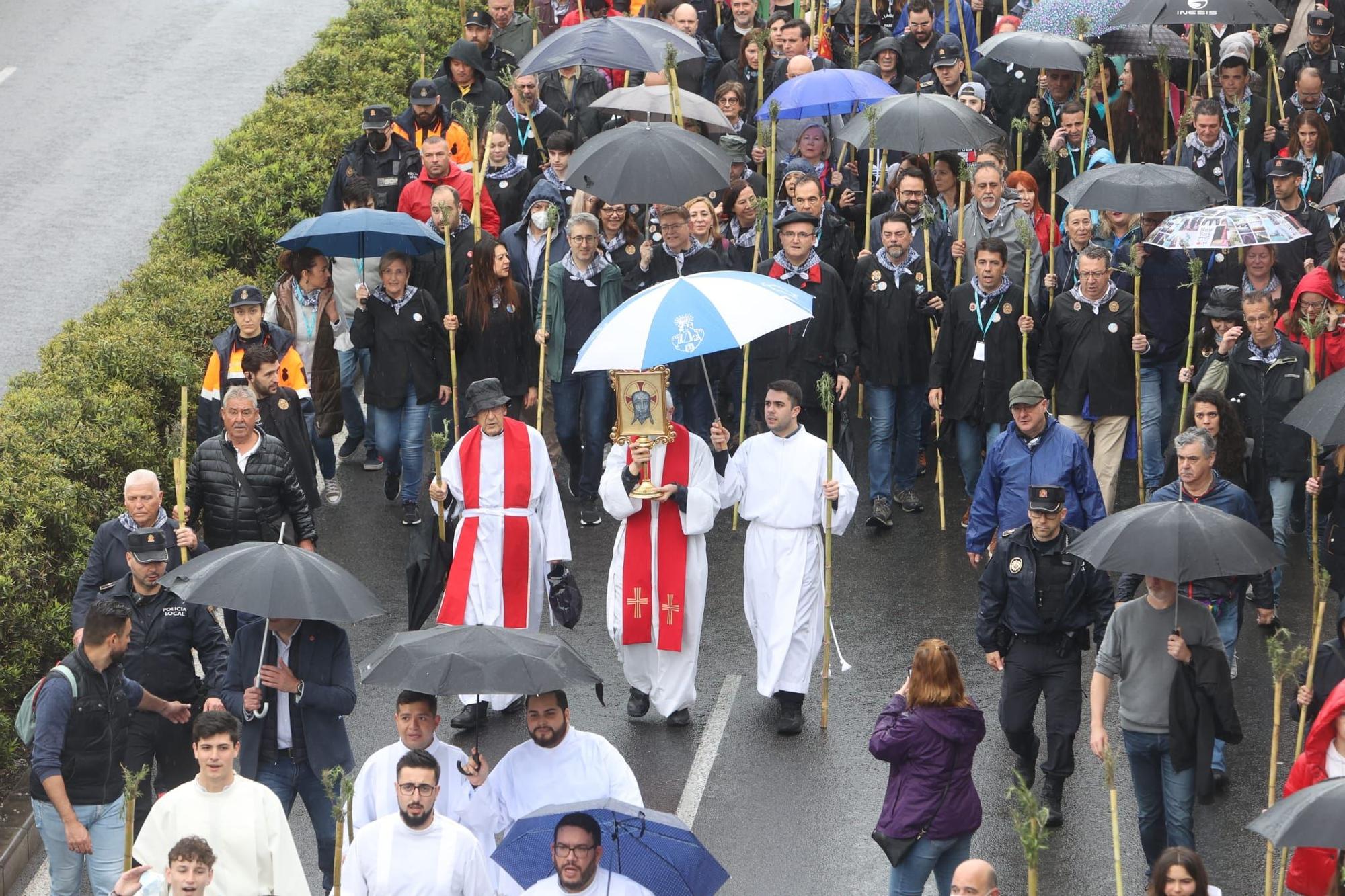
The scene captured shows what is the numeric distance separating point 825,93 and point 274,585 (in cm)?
792

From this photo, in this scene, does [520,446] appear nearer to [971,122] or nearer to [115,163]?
[971,122]

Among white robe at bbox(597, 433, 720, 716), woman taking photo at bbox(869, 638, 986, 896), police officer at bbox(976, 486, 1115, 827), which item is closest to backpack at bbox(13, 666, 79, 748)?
white robe at bbox(597, 433, 720, 716)

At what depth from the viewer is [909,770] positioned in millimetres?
9148

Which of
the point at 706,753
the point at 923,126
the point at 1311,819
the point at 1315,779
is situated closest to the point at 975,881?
the point at 1311,819

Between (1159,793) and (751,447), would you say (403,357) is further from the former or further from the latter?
(1159,793)

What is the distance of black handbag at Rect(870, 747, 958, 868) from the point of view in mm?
9117

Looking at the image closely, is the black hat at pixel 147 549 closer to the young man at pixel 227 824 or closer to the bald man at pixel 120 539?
the bald man at pixel 120 539

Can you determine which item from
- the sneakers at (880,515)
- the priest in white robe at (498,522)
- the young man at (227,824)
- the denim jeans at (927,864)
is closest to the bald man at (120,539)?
the priest in white robe at (498,522)

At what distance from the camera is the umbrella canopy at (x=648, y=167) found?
13.5 m

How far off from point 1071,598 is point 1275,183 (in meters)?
5.85

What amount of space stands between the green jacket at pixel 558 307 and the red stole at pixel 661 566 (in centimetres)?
291

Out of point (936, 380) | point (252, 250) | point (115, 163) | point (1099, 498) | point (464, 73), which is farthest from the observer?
point (115, 163)

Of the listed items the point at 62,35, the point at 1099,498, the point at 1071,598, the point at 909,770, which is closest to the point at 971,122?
the point at 1099,498

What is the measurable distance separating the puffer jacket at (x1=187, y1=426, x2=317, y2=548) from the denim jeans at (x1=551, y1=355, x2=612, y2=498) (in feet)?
10.3
